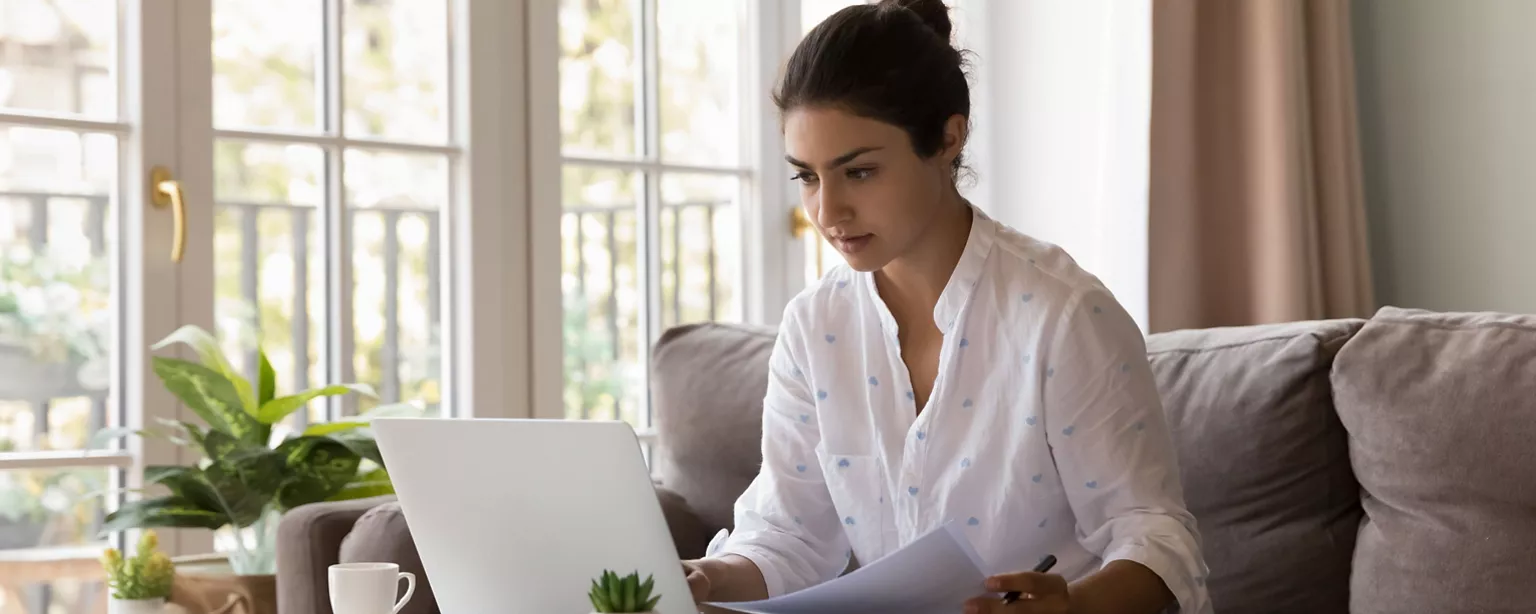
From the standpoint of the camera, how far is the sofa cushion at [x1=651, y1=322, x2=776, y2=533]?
7.22ft

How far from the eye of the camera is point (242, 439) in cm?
204

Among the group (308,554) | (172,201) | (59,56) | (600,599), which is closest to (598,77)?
(172,201)

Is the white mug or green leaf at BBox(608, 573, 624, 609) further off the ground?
green leaf at BBox(608, 573, 624, 609)

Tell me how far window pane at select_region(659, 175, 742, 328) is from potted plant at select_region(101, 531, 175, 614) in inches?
55.7

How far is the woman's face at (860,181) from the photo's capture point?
1.45 m

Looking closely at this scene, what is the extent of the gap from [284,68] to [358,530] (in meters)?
1.01

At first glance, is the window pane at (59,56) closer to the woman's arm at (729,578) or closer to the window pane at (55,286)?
the window pane at (55,286)

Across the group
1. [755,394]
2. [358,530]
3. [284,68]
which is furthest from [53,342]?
[755,394]

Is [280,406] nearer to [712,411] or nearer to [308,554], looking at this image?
[308,554]

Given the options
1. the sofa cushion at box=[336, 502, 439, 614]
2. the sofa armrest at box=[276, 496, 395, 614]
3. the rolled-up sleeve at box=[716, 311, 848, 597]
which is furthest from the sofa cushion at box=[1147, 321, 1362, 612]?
the sofa armrest at box=[276, 496, 395, 614]

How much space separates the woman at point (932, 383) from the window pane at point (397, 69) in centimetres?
124

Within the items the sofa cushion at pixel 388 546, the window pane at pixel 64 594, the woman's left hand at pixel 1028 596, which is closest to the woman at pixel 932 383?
the woman's left hand at pixel 1028 596

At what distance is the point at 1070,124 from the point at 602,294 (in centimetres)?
98

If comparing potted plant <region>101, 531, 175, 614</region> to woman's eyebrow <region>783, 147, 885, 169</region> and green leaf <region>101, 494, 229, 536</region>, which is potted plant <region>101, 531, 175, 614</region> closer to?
green leaf <region>101, 494, 229, 536</region>
